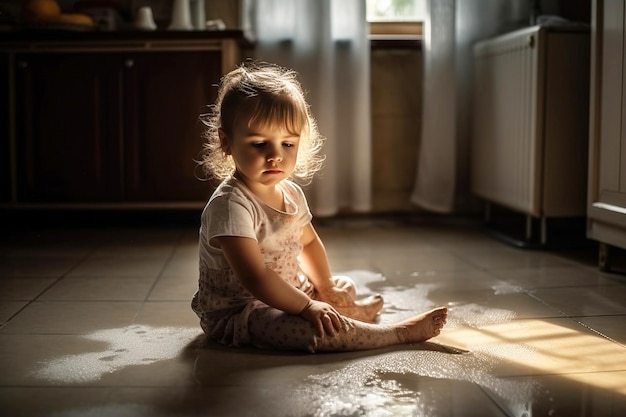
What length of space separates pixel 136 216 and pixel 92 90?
59cm

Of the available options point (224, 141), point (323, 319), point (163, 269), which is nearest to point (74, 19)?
point (163, 269)

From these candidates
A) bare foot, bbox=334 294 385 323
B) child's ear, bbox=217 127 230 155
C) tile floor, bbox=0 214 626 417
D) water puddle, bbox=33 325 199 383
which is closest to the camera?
tile floor, bbox=0 214 626 417

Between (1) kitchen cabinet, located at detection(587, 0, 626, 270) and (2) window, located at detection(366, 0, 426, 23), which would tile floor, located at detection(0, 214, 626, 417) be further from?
(2) window, located at detection(366, 0, 426, 23)

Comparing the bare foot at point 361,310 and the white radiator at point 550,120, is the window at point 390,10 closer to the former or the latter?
A: the white radiator at point 550,120

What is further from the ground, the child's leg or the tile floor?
the child's leg

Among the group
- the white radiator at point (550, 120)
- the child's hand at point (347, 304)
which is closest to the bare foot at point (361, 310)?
the child's hand at point (347, 304)

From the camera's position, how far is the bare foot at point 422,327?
5.02ft

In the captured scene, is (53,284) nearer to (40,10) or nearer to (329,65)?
(40,10)

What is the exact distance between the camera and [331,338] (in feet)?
4.83

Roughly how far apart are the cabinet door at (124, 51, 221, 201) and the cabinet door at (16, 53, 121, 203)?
63mm

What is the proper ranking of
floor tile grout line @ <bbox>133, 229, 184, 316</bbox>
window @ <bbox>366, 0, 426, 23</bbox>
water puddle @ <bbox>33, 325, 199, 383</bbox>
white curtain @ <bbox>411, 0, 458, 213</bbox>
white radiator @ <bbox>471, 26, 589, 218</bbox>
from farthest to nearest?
window @ <bbox>366, 0, 426, 23</bbox> → white curtain @ <bbox>411, 0, 458, 213</bbox> → white radiator @ <bbox>471, 26, 589, 218</bbox> → floor tile grout line @ <bbox>133, 229, 184, 316</bbox> → water puddle @ <bbox>33, 325, 199, 383</bbox>

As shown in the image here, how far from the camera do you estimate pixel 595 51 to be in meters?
2.29

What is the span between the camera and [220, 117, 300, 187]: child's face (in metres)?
1.56

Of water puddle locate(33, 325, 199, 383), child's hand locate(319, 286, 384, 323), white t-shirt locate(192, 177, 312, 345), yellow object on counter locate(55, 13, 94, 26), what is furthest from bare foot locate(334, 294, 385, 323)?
yellow object on counter locate(55, 13, 94, 26)
